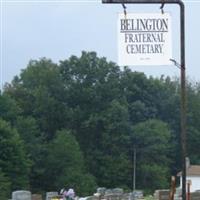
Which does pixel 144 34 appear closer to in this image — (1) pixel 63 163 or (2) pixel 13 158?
(2) pixel 13 158

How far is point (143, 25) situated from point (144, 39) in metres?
0.19

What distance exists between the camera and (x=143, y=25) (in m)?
9.34

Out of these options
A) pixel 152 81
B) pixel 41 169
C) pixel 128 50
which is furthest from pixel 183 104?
pixel 152 81

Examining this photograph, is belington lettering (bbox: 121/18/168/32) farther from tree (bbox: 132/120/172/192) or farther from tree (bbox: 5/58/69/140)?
tree (bbox: 132/120/172/192)

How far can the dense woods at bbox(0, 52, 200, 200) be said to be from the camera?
72250 mm

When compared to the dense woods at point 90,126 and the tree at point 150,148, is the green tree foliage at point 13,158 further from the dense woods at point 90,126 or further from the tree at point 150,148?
the tree at point 150,148

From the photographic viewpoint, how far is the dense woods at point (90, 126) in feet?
237

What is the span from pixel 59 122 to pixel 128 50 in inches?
2799

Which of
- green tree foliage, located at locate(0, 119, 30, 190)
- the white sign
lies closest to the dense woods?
green tree foliage, located at locate(0, 119, 30, 190)

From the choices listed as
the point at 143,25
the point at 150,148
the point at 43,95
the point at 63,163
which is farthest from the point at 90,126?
the point at 143,25

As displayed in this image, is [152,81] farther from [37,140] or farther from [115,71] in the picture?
[37,140]

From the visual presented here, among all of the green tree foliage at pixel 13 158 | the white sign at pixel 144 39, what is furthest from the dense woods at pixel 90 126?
the white sign at pixel 144 39

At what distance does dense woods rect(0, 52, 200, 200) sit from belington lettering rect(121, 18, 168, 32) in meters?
60.7

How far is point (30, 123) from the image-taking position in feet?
237
